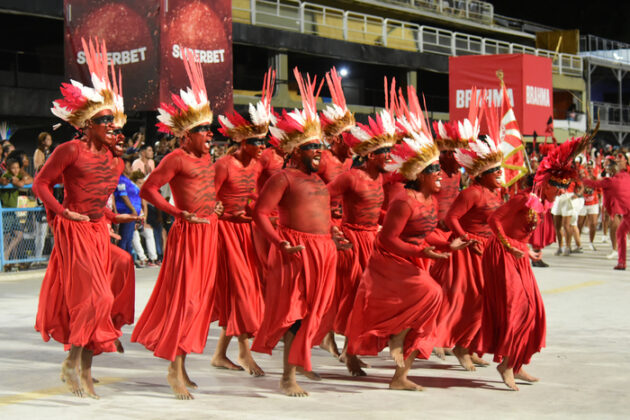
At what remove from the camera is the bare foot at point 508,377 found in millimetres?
6273

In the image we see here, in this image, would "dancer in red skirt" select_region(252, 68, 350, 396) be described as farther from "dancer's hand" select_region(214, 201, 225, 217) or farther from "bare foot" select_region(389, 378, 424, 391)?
"bare foot" select_region(389, 378, 424, 391)

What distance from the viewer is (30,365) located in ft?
23.4

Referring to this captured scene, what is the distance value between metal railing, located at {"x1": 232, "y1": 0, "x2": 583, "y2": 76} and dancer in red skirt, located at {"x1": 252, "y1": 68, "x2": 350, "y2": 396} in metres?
19.5

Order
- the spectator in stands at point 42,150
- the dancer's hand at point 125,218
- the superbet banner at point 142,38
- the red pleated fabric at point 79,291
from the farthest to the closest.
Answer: the superbet banner at point 142,38, the spectator in stands at point 42,150, the dancer's hand at point 125,218, the red pleated fabric at point 79,291

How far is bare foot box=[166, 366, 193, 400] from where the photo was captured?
19.6ft

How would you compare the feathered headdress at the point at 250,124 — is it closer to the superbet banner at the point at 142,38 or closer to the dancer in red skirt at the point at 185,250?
the dancer in red skirt at the point at 185,250

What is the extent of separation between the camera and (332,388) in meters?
6.39

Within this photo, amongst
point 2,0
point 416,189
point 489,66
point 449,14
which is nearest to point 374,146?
point 416,189

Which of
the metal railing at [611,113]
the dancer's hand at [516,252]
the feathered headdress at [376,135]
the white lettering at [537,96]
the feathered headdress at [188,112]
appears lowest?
the dancer's hand at [516,252]

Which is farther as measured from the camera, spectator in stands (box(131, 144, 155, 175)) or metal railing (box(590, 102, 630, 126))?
metal railing (box(590, 102, 630, 126))

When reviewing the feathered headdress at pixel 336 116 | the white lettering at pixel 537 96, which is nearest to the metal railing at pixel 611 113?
the white lettering at pixel 537 96

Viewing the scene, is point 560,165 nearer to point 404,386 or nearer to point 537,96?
point 404,386

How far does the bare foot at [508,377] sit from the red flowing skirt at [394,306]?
0.56 metres

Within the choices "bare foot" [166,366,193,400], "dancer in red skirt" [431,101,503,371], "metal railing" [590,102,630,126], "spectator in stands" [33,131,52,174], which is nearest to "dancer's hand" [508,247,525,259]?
"dancer in red skirt" [431,101,503,371]
